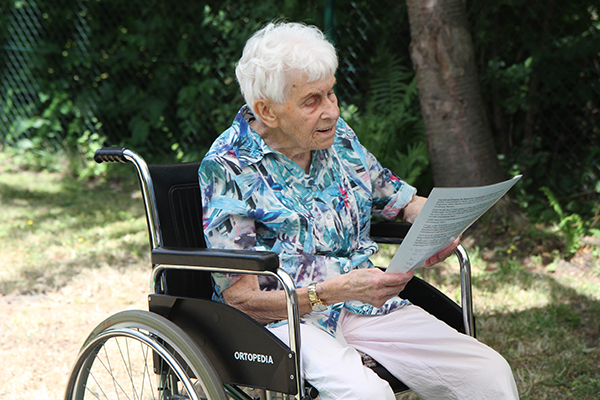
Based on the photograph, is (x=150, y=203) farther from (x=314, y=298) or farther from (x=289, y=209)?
(x=314, y=298)

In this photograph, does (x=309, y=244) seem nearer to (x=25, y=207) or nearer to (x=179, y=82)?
(x=25, y=207)

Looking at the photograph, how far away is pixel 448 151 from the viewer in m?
3.96

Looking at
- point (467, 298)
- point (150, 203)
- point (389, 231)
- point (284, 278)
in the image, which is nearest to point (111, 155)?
point (150, 203)

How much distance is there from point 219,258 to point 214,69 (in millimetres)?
4820

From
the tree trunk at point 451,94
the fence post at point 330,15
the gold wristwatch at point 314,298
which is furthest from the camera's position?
the fence post at point 330,15

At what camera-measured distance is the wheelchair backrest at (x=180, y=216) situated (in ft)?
6.15

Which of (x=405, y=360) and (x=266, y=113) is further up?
(x=266, y=113)

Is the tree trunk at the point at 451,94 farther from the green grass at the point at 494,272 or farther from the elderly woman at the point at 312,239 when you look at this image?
the elderly woman at the point at 312,239

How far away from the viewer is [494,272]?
3.66 meters

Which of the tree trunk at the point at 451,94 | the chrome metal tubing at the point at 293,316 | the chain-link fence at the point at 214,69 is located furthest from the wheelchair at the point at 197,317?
the chain-link fence at the point at 214,69

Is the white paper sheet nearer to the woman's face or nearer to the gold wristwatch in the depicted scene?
the gold wristwatch

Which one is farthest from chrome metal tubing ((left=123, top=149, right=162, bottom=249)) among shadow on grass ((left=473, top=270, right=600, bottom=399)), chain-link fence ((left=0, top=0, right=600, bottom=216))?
chain-link fence ((left=0, top=0, right=600, bottom=216))

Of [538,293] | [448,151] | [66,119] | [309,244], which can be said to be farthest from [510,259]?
[66,119]

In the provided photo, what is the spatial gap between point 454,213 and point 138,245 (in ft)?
10.8
